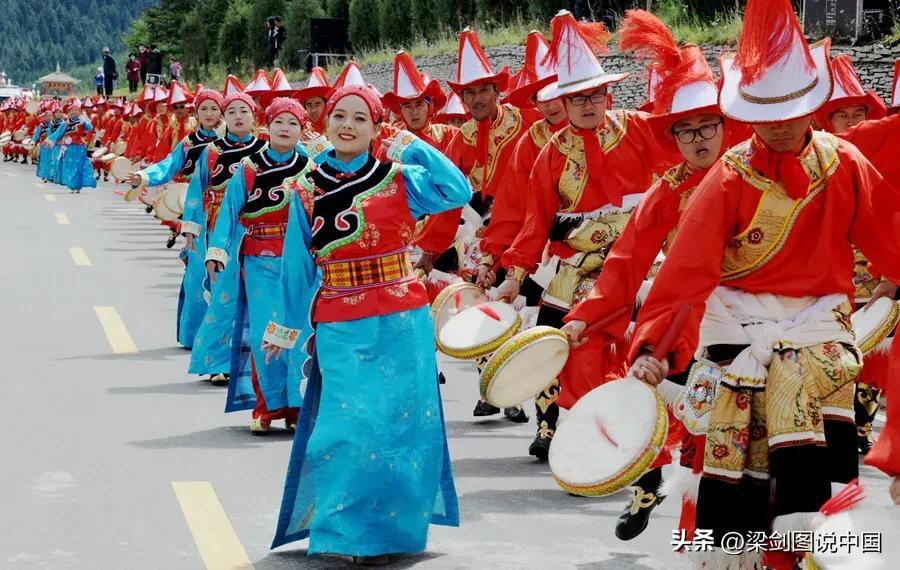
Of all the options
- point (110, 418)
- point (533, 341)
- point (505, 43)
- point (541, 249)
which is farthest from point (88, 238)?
point (533, 341)

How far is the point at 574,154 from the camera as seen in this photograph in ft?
26.0

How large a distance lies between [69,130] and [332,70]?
27.5 ft

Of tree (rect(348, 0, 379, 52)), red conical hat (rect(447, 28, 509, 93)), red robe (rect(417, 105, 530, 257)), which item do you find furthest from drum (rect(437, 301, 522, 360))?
tree (rect(348, 0, 379, 52))

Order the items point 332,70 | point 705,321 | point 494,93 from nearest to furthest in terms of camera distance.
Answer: point 705,321 < point 494,93 < point 332,70

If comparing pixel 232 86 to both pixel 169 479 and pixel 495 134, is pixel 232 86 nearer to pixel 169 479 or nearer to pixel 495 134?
pixel 495 134

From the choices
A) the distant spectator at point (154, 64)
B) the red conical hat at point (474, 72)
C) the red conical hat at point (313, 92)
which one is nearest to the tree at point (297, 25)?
the distant spectator at point (154, 64)

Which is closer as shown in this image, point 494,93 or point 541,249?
point 541,249

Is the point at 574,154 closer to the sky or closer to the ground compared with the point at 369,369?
closer to the sky

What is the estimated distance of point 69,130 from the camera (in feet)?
119

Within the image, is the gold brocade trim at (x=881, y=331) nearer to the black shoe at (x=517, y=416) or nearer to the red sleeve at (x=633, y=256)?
the red sleeve at (x=633, y=256)

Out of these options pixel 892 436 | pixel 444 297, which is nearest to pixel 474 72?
pixel 444 297

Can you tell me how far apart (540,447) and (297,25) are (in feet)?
133

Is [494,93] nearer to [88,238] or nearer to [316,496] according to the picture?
[316,496]

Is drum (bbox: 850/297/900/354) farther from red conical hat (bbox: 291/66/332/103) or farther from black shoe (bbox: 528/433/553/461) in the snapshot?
red conical hat (bbox: 291/66/332/103)
